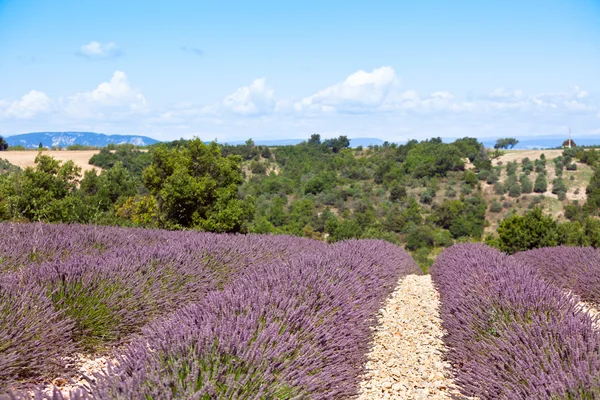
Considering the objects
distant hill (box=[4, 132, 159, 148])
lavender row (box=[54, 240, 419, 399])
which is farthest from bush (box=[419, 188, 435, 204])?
lavender row (box=[54, 240, 419, 399])

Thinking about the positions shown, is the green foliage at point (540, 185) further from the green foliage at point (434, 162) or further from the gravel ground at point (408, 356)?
the gravel ground at point (408, 356)

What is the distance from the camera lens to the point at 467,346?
386cm

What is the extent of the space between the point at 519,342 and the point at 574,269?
4772mm

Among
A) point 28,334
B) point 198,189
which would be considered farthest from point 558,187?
point 28,334

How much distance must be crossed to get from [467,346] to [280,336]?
5.98ft

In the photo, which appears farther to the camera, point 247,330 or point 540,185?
point 540,185

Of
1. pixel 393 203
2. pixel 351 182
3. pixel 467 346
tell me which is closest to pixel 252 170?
pixel 351 182

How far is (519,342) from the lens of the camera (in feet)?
10.5

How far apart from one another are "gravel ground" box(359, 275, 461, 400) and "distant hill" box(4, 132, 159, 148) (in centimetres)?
4519

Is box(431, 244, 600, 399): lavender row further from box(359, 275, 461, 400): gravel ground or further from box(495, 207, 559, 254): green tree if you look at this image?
box(495, 207, 559, 254): green tree

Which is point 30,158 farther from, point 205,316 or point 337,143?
point 205,316

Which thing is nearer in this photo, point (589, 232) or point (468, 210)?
point (589, 232)

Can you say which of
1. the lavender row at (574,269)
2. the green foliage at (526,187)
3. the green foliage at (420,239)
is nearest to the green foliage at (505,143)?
the green foliage at (526,187)

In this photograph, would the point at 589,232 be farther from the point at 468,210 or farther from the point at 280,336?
the point at 280,336
